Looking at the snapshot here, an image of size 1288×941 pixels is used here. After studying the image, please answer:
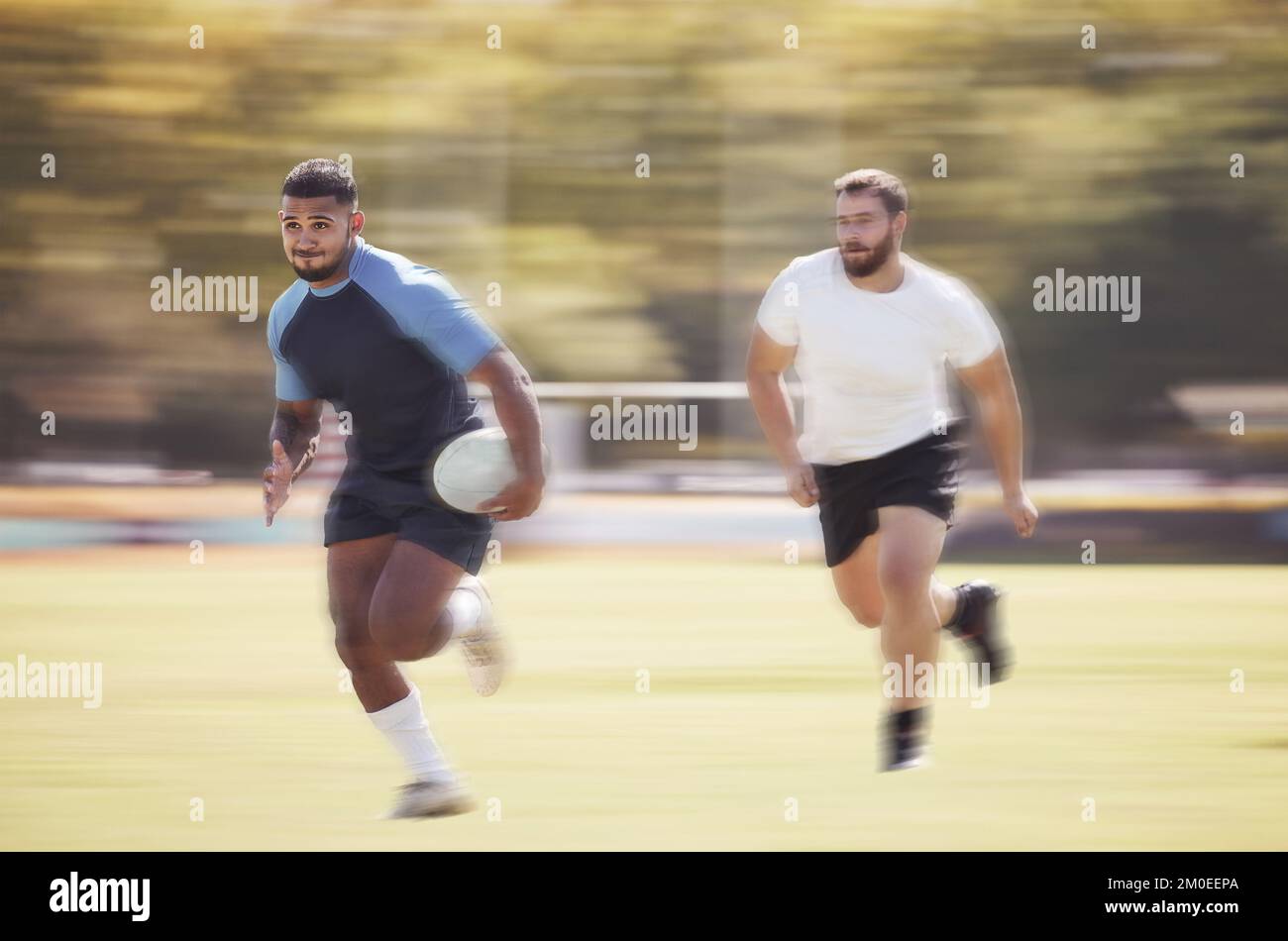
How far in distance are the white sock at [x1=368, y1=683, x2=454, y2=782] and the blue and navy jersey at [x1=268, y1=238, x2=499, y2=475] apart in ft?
2.06

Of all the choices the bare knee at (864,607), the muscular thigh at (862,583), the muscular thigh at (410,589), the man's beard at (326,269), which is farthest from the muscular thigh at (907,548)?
the man's beard at (326,269)

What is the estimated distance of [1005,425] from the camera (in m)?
6.23

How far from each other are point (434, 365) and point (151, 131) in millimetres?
15242

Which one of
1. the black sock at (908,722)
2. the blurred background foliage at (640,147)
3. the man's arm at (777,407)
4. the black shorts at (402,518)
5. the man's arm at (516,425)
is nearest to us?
the man's arm at (516,425)

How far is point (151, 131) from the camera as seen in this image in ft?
65.3

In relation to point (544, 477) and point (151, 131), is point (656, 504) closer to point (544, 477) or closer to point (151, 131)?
point (151, 131)

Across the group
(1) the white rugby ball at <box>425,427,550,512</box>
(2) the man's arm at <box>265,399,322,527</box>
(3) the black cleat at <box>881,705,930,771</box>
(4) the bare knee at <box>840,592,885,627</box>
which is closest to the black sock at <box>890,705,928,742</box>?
(3) the black cleat at <box>881,705,930,771</box>

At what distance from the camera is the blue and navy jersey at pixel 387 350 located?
212 inches

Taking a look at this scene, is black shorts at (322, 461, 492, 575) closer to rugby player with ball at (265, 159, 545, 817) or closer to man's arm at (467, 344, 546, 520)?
rugby player with ball at (265, 159, 545, 817)

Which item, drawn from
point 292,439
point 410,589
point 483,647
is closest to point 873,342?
point 483,647

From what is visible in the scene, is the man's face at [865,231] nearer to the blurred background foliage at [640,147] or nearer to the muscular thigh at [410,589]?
the muscular thigh at [410,589]

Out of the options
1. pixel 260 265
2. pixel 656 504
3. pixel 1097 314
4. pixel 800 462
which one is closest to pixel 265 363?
pixel 260 265

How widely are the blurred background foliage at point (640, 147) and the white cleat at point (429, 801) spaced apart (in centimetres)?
1396

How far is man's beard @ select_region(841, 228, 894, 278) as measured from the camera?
6.00 meters
